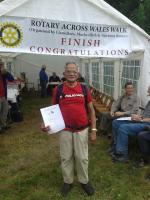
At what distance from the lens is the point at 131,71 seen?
311 inches

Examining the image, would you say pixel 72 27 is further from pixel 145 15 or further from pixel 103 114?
pixel 145 15

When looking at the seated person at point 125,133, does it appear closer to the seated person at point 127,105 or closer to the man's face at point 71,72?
the seated person at point 127,105

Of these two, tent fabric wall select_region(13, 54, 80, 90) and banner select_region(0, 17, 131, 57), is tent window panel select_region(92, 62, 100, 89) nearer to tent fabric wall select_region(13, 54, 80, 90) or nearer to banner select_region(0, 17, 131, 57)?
tent fabric wall select_region(13, 54, 80, 90)

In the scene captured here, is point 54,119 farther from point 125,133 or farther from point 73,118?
point 125,133

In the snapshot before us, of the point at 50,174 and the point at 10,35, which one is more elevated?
the point at 10,35

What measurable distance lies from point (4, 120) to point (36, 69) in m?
10.6

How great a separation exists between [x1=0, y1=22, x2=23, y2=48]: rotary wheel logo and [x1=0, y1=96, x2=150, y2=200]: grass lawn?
2164mm

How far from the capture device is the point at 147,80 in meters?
6.19

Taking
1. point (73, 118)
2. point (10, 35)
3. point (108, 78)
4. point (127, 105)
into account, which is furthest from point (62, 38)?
point (108, 78)

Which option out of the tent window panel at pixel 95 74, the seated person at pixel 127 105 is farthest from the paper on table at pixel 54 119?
the tent window panel at pixel 95 74

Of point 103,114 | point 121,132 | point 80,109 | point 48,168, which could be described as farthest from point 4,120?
point 80,109

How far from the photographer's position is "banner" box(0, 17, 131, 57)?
18.2 feet

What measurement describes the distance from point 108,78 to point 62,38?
483 cm

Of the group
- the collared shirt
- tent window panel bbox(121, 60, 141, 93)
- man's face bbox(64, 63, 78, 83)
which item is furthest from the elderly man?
tent window panel bbox(121, 60, 141, 93)
